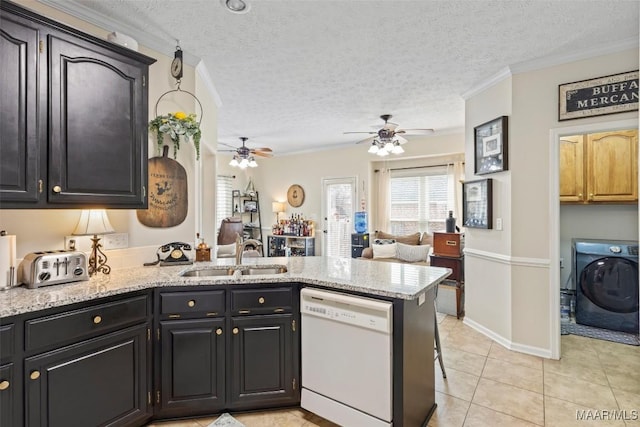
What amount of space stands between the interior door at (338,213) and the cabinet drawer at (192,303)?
4.86m

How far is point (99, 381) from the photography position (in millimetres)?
1765

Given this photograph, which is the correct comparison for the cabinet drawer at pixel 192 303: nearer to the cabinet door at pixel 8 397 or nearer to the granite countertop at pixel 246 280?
the granite countertop at pixel 246 280

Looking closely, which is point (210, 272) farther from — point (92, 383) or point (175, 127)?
point (175, 127)

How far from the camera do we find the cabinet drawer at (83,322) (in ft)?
5.02

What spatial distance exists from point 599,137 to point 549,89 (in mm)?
1403

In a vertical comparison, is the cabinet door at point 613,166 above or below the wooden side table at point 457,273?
above

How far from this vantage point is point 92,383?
1.73m

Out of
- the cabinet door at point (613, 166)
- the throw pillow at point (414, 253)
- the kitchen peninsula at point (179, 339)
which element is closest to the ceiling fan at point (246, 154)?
the throw pillow at point (414, 253)

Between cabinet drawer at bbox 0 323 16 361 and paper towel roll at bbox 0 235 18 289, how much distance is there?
1.67ft

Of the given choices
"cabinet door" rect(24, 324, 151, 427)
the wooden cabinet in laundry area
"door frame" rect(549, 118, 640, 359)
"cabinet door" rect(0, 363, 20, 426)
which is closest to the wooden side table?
"door frame" rect(549, 118, 640, 359)

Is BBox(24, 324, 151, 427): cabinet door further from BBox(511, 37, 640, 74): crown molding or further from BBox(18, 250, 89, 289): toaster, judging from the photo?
BBox(511, 37, 640, 74): crown molding

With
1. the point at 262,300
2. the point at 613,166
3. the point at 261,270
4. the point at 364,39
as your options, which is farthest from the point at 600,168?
the point at 262,300

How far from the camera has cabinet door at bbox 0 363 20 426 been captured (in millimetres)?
1429

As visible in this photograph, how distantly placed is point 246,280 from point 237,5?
6.10 ft
